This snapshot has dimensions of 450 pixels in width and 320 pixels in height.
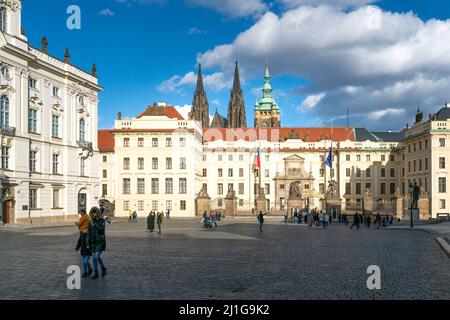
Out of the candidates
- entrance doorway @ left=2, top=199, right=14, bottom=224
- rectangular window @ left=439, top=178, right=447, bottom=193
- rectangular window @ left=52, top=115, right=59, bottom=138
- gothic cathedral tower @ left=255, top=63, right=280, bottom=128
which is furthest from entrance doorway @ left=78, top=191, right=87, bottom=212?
gothic cathedral tower @ left=255, top=63, right=280, bottom=128

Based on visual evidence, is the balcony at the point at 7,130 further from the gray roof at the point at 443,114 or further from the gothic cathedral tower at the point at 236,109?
the gothic cathedral tower at the point at 236,109

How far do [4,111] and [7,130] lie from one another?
141 centimetres

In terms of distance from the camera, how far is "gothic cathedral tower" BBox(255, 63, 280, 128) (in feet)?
461

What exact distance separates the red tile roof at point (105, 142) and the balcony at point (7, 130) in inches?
1733

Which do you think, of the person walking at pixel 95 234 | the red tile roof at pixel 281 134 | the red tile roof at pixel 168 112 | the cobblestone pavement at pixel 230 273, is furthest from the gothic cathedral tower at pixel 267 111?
the person walking at pixel 95 234

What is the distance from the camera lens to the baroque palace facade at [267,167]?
2758 inches

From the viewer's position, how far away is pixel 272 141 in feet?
298

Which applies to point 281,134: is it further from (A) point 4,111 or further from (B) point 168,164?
(A) point 4,111

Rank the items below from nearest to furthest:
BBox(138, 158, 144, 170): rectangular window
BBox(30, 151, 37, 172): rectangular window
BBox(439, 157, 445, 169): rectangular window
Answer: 1. BBox(30, 151, 37, 172): rectangular window
2. BBox(439, 157, 445, 169): rectangular window
3. BBox(138, 158, 144, 170): rectangular window

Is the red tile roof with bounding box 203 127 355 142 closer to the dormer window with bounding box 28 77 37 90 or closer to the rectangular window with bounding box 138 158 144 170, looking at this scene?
the rectangular window with bounding box 138 158 144 170

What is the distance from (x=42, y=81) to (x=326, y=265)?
34.7m

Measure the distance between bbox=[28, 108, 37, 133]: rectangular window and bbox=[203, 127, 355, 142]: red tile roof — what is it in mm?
47720
